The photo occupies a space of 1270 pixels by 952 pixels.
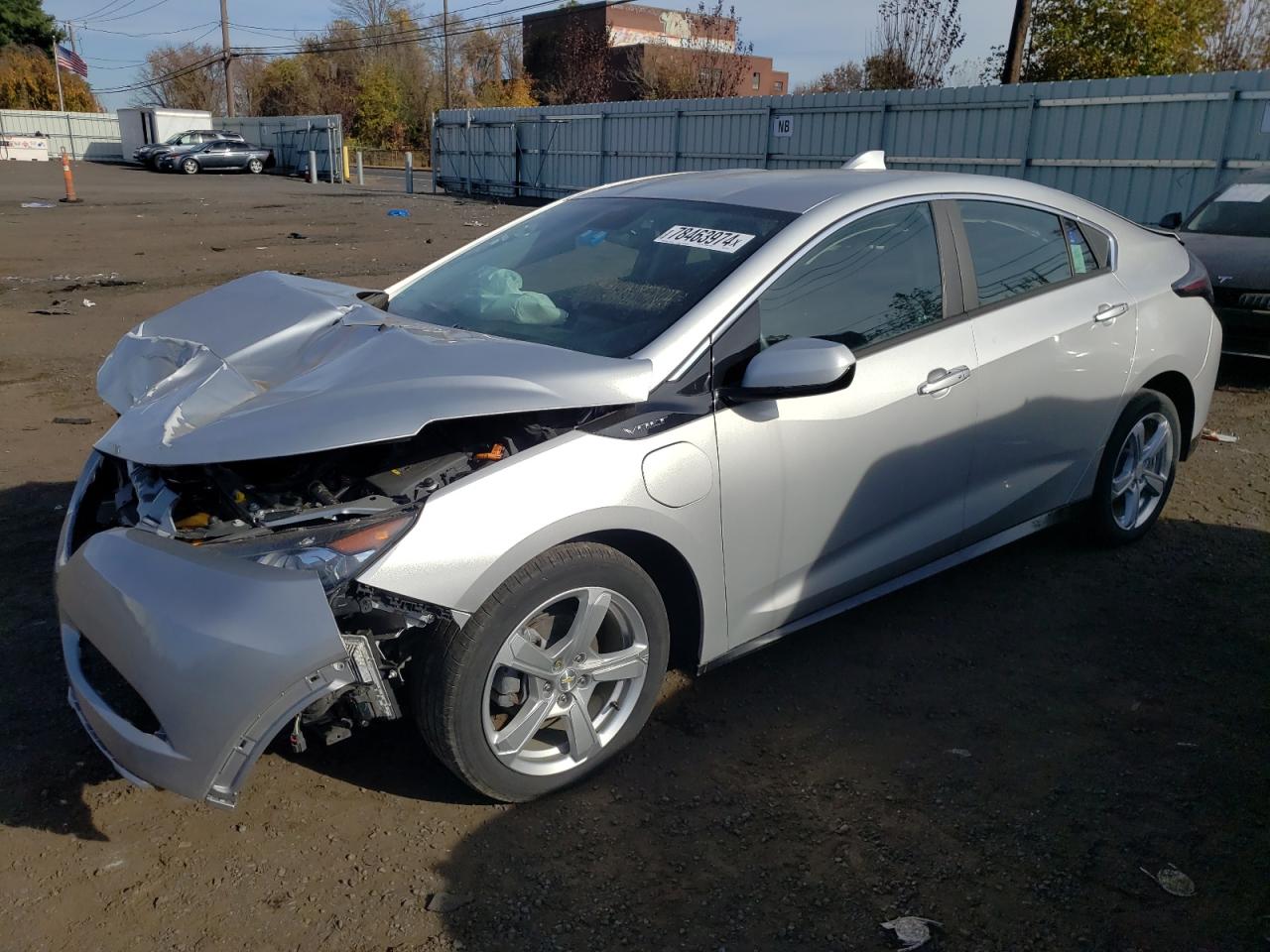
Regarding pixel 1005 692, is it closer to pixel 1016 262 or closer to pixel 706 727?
pixel 706 727

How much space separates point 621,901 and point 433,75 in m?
70.3

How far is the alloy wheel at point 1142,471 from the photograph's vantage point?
4.71 metres

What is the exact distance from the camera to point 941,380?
11.9 feet

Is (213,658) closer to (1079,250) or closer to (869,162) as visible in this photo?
(869,162)

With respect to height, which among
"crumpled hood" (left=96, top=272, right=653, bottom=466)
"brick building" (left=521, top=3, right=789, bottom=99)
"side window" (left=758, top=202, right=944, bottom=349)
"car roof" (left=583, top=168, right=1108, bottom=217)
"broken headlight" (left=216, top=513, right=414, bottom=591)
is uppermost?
"brick building" (left=521, top=3, right=789, bottom=99)

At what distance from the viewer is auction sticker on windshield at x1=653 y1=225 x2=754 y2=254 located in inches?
135

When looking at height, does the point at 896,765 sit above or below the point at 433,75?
below

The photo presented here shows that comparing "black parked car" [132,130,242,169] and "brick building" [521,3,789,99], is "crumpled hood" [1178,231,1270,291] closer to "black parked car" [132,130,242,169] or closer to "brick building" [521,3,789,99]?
"brick building" [521,3,789,99]

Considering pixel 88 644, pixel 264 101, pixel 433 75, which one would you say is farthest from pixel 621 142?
pixel 264 101

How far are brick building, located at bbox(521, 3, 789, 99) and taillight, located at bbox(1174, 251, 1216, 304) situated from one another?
33176 millimetres

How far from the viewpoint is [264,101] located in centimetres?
7088

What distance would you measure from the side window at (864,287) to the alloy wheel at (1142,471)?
1550mm

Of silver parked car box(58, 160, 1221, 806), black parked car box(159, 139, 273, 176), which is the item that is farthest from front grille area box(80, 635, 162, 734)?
black parked car box(159, 139, 273, 176)

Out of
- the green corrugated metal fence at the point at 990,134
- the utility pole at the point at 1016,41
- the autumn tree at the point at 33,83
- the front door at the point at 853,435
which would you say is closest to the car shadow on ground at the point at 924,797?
the front door at the point at 853,435
